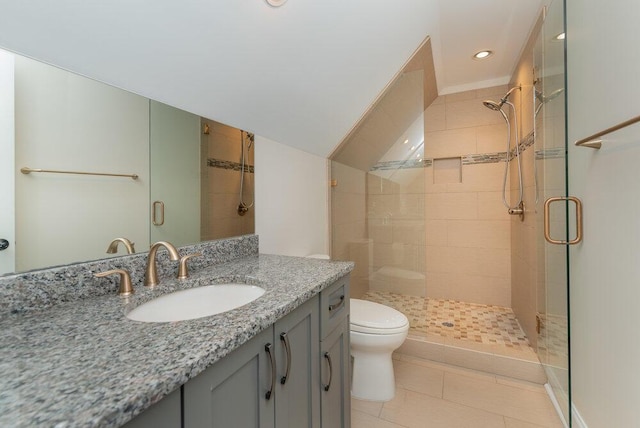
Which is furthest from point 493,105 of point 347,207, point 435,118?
point 347,207

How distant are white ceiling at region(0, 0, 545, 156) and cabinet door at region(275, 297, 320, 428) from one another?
0.99 metres

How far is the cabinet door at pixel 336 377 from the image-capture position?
1096mm

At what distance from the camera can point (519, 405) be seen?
1645mm

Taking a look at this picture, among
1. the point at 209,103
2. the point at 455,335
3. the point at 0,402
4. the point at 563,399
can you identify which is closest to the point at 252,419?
the point at 0,402

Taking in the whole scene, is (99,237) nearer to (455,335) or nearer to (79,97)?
(79,97)

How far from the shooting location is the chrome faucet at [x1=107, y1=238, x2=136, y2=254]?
0.99 meters

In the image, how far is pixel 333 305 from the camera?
1.19m

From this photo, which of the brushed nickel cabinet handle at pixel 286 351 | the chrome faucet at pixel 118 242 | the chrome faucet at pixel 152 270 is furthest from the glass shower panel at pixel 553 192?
the chrome faucet at pixel 118 242

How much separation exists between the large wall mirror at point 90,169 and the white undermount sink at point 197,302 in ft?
0.83

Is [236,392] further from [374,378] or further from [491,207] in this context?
[491,207]

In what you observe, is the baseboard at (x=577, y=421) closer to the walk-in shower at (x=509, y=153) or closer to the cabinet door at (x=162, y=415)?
the walk-in shower at (x=509, y=153)

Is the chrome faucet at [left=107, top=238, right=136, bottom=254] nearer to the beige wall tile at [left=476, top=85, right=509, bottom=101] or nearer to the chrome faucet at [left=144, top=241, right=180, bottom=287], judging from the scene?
the chrome faucet at [left=144, top=241, right=180, bottom=287]

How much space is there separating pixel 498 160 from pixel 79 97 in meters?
3.25

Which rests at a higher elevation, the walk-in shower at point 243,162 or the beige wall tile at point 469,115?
the beige wall tile at point 469,115
